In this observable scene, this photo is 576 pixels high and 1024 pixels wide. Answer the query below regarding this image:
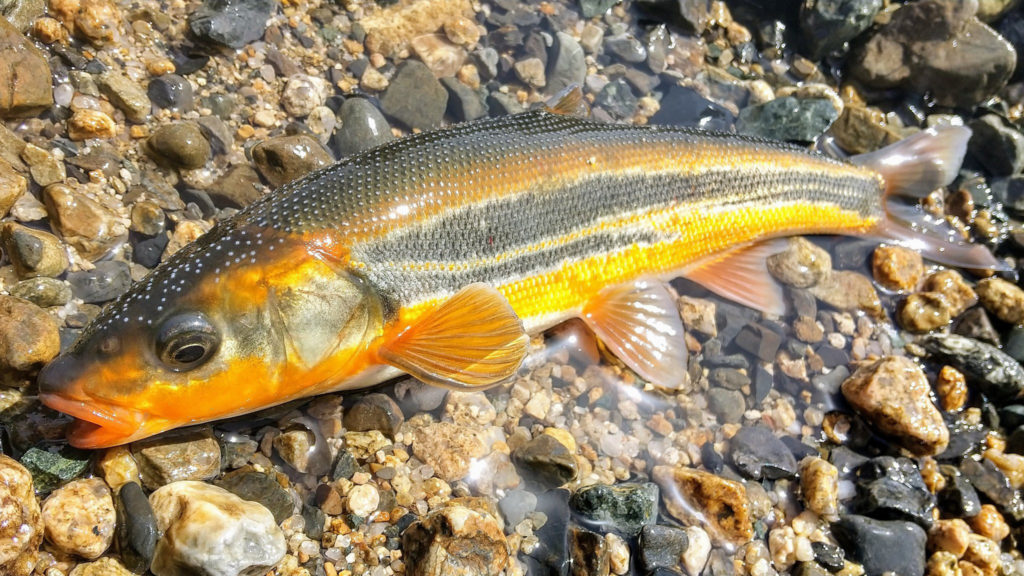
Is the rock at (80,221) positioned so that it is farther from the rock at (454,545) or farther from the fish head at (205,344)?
the rock at (454,545)

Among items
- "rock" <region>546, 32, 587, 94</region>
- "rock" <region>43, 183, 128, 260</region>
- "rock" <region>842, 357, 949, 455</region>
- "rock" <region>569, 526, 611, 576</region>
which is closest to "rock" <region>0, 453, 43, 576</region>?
"rock" <region>43, 183, 128, 260</region>

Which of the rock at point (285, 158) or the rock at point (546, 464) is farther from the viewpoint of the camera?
the rock at point (285, 158)

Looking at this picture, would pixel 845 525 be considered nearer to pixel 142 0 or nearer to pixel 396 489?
pixel 396 489

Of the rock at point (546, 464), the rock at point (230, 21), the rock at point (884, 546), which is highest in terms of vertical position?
the rock at point (230, 21)

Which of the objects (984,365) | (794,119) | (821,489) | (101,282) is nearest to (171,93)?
(101,282)

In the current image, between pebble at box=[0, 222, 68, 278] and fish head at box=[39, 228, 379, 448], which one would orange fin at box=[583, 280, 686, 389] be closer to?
fish head at box=[39, 228, 379, 448]

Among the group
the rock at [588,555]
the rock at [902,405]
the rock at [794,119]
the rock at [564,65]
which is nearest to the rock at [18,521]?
the rock at [588,555]
